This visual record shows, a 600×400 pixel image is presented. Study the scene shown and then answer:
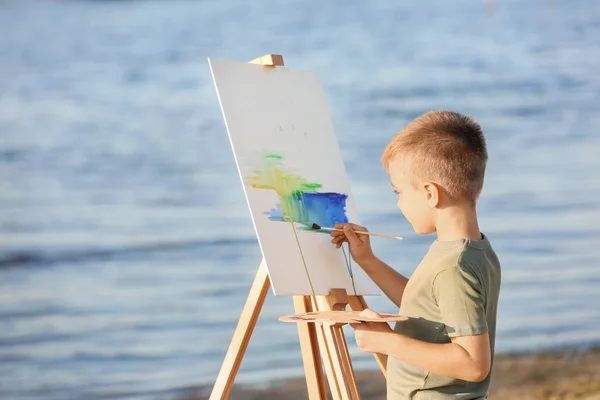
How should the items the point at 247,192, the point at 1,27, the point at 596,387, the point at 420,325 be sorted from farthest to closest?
the point at 596,387 < the point at 1,27 < the point at 247,192 < the point at 420,325

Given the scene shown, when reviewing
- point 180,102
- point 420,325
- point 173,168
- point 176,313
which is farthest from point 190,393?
point 420,325

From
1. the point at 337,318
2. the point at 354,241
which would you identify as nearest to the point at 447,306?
the point at 337,318

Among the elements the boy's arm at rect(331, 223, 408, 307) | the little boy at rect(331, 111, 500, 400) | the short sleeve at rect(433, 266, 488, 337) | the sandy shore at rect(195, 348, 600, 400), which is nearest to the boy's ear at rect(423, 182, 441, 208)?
the little boy at rect(331, 111, 500, 400)

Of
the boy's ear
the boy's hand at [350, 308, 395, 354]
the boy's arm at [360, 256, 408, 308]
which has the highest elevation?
the boy's ear

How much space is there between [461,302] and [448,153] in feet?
1.13

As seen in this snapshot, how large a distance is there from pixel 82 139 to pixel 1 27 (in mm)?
624

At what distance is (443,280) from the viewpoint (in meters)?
1.97

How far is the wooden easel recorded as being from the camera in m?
2.41

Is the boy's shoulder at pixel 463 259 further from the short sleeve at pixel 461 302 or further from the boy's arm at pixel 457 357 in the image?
the boy's arm at pixel 457 357

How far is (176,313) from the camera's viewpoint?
4.16 m

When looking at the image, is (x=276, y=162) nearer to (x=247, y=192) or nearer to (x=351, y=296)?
(x=247, y=192)

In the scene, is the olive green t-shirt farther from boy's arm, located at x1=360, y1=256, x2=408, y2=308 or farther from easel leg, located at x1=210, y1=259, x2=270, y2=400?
easel leg, located at x1=210, y1=259, x2=270, y2=400

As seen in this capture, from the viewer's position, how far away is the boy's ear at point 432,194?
204 centimetres

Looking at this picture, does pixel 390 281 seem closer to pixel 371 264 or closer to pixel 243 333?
pixel 371 264
